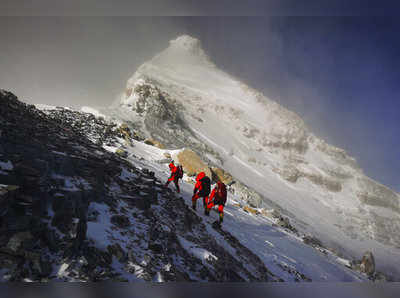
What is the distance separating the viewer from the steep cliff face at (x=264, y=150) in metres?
31.4

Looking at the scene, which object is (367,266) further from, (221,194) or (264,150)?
(264,150)

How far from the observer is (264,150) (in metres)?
51.3

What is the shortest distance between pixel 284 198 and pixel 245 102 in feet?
122

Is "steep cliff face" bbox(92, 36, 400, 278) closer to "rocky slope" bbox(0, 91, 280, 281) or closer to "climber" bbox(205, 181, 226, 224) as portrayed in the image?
"climber" bbox(205, 181, 226, 224)

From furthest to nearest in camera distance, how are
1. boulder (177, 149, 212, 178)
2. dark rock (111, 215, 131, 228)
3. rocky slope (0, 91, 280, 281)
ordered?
boulder (177, 149, 212, 178) → dark rock (111, 215, 131, 228) → rocky slope (0, 91, 280, 281)

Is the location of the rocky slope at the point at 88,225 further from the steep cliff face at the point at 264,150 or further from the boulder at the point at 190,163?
the steep cliff face at the point at 264,150

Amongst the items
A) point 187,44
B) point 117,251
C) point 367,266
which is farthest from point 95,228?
point 187,44

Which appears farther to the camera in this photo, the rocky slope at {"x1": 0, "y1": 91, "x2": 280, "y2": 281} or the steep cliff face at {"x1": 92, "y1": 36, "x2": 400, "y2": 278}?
the steep cliff face at {"x1": 92, "y1": 36, "x2": 400, "y2": 278}

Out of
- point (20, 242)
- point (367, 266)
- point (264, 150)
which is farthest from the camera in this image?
point (264, 150)

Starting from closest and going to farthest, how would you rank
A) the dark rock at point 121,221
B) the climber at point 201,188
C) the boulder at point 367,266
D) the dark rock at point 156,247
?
1. the dark rock at point 156,247
2. the dark rock at point 121,221
3. the climber at point 201,188
4. the boulder at point 367,266

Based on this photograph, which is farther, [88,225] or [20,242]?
[88,225]

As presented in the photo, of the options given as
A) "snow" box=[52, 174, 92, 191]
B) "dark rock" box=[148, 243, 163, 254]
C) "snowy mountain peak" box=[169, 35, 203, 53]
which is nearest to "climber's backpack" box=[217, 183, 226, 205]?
"dark rock" box=[148, 243, 163, 254]

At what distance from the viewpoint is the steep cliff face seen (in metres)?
31.4

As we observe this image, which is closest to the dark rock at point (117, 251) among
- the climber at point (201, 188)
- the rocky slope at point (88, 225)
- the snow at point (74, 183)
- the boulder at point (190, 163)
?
the rocky slope at point (88, 225)
